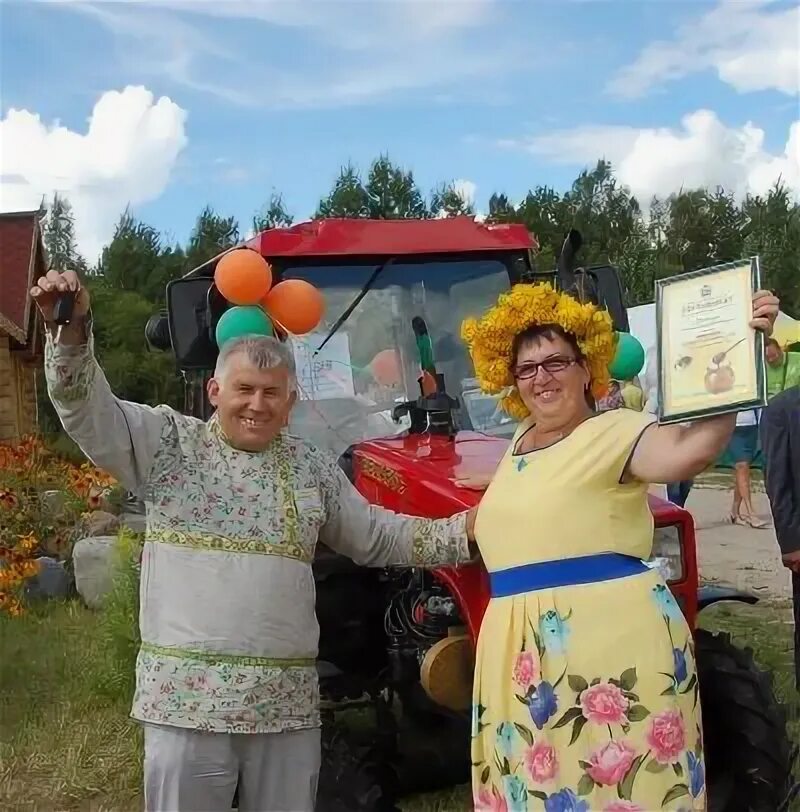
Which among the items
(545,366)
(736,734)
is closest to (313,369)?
(545,366)

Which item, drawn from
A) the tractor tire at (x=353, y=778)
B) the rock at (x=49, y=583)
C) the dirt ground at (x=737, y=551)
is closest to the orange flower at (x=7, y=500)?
the rock at (x=49, y=583)

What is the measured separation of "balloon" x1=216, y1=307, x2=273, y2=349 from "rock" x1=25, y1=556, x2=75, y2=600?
5.66m

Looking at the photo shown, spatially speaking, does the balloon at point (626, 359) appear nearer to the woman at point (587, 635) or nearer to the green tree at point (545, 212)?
the woman at point (587, 635)

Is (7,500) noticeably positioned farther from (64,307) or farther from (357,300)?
(64,307)

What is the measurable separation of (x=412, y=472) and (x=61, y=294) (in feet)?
4.47

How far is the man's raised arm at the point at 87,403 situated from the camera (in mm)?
2279

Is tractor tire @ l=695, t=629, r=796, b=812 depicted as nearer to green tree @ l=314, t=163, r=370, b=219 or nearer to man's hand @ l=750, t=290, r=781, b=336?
man's hand @ l=750, t=290, r=781, b=336

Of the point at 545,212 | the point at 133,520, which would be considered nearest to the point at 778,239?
the point at 545,212

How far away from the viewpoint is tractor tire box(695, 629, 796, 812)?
3.11m

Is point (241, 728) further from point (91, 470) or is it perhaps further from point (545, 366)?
point (91, 470)

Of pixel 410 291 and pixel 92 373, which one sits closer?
pixel 92 373

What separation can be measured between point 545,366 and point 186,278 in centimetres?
148

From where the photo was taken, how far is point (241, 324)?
9.33 feet

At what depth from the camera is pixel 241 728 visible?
2.40 m
